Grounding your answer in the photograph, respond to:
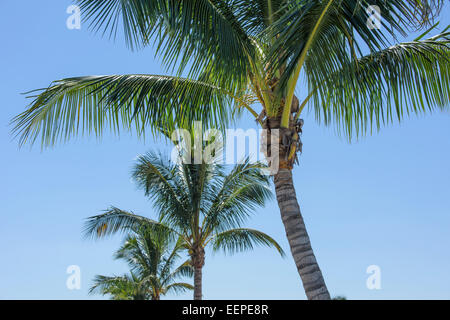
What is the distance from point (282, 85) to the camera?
493 centimetres

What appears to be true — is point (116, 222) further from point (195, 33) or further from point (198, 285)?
point (195, 33)

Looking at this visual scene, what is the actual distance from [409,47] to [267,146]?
205 centimetres

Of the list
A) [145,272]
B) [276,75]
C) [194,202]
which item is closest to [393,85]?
[276,75]

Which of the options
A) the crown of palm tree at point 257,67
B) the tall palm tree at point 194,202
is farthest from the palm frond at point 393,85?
the tall palm tree at point 194,202

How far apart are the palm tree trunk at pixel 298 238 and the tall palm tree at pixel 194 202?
6630mm

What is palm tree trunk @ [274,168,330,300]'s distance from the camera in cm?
475

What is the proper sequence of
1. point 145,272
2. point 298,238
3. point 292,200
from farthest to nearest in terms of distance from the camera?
1. point 145,272
2. point 292,200
3. point 298,238

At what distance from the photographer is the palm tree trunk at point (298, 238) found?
4750mm

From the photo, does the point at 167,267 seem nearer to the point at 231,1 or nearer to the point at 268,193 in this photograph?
the point at 268,193

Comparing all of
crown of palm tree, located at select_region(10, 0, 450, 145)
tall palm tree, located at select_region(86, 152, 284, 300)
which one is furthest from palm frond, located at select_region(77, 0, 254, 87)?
tall palm tree, located at select_region(86, 152, 284, 300)

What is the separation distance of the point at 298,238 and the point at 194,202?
7610 mm

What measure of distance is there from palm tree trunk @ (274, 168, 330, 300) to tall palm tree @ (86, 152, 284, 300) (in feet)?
21.8

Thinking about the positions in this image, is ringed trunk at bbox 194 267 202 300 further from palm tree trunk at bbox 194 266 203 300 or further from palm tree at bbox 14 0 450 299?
palm tree at bbox 14 0 450 299

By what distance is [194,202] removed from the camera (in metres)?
12.4
